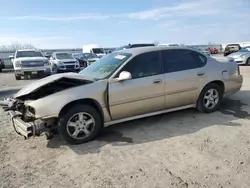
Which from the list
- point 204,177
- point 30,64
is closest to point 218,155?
point 204,177

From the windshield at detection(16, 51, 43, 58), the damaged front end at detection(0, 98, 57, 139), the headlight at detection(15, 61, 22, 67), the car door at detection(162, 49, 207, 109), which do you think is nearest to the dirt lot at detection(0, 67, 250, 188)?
the damaged front end at detection(0, 98, 57, 139)

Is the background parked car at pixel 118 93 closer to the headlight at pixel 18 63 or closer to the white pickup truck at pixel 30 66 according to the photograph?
the white pickup truck at pixel 30 66

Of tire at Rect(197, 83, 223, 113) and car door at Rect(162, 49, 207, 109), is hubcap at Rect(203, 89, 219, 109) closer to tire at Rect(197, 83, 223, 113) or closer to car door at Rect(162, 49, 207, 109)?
tire at Rect(197, 83, 223, 113)

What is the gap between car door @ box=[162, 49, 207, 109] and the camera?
5172mm

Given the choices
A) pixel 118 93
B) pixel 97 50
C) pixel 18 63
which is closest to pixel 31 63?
pixel 18 63

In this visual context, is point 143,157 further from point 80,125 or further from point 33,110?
point 33,110

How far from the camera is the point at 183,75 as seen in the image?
17.4 feet

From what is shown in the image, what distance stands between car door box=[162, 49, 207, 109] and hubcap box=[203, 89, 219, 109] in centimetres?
30

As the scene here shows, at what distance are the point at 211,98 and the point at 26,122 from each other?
12.7 feet

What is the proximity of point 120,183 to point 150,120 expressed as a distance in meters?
2.40

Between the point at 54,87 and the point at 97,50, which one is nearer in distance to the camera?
the point at 54,87

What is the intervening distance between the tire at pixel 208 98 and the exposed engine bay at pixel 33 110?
2.55 m

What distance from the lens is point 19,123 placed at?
426cm

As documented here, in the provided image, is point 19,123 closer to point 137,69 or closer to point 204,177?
point 137,69
